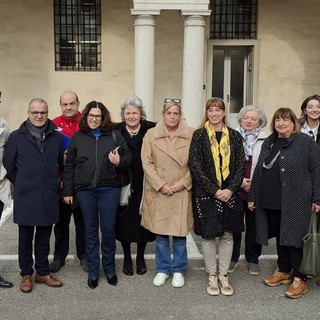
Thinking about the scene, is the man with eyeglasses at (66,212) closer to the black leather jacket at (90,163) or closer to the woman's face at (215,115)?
the black leather jacket at (90,163)

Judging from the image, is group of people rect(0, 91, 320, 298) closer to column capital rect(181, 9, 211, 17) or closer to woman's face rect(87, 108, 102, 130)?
woman's face rect(87, 108, 102, 130)

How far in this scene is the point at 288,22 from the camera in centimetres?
1263

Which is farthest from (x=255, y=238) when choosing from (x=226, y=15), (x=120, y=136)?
(x=226, y=15)

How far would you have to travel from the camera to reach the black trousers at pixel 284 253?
452cm

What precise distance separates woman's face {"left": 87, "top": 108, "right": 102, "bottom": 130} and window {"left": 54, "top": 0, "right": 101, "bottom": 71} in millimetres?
8588

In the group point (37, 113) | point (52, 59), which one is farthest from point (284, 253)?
point (52, 59)

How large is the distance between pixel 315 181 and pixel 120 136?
1835 millimetres

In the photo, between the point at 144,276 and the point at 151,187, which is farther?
the point at 144,276

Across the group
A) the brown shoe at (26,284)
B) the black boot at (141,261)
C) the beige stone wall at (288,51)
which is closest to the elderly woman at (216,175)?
the black boot at (141,261)

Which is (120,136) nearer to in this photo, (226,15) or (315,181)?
(315,181)

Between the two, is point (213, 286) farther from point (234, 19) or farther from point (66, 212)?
point (234, 19)

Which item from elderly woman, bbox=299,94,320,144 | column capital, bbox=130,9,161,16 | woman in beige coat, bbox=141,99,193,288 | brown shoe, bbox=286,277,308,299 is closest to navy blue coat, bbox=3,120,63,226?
woman in beige coat, bbox=141,99,193,288

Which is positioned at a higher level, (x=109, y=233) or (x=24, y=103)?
(x=24, y=103)

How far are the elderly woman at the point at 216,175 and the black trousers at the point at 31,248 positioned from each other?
4.77 feet
